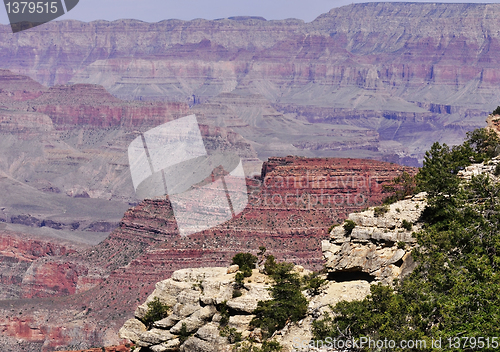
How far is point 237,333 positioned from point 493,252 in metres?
9.61

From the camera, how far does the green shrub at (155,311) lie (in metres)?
34.1

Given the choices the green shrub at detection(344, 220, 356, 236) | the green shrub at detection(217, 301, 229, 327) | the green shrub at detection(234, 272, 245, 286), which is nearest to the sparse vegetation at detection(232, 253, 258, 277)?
the green shrub at detection(234, 272, 245, 286)

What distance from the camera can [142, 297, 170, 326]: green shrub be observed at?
34.1 meters

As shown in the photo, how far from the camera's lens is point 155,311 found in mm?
34125

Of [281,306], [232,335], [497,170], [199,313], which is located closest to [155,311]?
[199,313]

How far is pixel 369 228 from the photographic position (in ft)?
102

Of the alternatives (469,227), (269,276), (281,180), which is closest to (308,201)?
(281,180)

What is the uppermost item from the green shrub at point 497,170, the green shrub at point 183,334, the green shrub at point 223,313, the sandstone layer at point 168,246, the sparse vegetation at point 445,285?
the green shrub at point 497,170

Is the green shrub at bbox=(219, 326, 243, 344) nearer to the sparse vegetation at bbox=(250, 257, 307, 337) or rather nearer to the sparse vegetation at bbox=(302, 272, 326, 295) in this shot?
the sparse vegetation at bbox=(250, 257, 307, 337)

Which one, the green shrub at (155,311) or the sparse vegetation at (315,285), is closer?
the sparse vegetation at (315,285)

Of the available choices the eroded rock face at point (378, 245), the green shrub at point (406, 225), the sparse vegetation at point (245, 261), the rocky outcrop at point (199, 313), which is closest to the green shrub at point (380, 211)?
the eroded rock face at point (378, 245)

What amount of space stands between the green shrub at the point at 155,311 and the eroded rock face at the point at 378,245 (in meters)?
7.15

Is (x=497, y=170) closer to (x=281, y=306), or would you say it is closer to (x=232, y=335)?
(x=281, y=306)

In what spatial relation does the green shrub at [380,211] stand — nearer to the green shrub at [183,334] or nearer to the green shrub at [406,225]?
the green shrub at [406,225]
